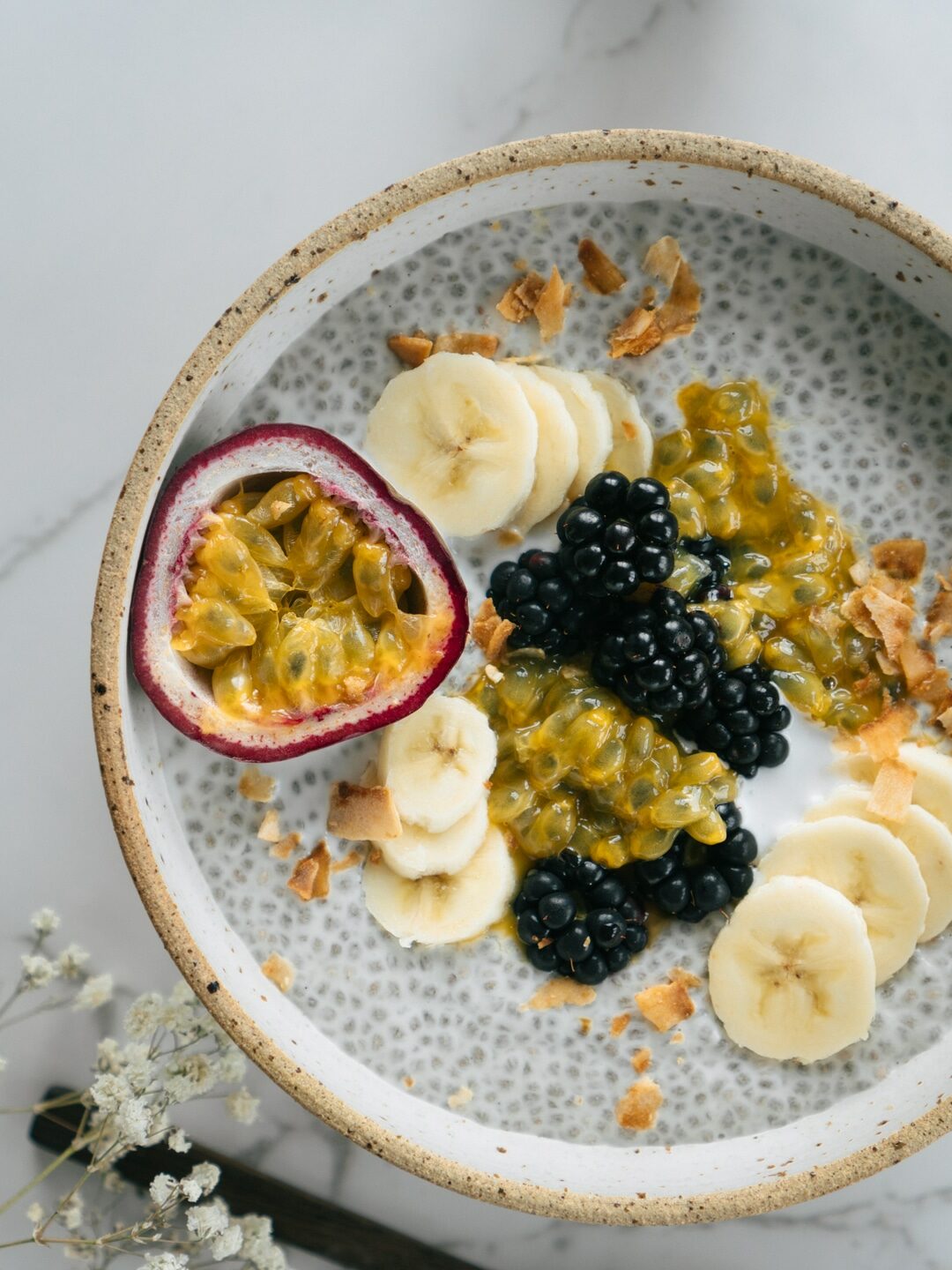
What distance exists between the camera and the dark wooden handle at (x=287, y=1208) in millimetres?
1356

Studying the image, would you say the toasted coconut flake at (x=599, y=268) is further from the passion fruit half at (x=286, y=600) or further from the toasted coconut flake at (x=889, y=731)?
the toasted coconut flake at (x=889, y=731)

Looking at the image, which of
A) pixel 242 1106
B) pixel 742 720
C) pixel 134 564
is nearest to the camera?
pixel 134 564

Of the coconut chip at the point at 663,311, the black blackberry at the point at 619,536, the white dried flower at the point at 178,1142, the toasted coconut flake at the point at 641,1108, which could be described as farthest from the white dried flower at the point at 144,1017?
the coconut chip at the point at 663,311

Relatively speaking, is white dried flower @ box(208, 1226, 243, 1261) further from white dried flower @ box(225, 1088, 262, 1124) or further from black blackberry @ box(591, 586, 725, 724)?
black blackberry @ box(591, 586, 725, 724)

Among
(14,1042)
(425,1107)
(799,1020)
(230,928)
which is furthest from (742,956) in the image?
(14,1042)

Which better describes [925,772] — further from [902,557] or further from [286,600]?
[286,600]

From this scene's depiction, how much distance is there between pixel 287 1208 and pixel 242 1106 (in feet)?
0.59

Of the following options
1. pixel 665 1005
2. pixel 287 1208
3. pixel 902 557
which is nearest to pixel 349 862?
pixel 665 1005

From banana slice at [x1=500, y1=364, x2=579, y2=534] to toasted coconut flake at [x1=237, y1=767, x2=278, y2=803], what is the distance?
1.32ft

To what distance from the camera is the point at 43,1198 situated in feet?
4.65

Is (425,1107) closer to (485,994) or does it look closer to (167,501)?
(485,994)

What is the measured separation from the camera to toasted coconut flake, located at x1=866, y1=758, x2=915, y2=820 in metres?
1.20

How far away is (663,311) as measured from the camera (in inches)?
48.3

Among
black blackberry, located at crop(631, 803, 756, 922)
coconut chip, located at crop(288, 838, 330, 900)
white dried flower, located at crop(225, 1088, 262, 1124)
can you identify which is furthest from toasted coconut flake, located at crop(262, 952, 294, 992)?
black blackberry, located at crop(631, 803, 756, 922)
